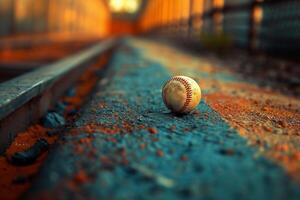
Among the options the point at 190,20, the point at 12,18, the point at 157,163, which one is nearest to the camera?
the point at 157,163

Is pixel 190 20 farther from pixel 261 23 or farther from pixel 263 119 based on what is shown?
pixel 263 119

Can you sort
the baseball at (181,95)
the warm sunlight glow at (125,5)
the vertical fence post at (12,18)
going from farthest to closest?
the warm sunlight glow at (125,5) → the vertical fence post at (12,18) → the baseball at (181,95)

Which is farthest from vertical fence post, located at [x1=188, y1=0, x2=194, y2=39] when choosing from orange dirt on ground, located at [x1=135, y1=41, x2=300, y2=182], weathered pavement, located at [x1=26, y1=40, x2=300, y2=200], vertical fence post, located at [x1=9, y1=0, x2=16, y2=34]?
weathered pavement, located at [x1=26, y1=40, x2=300, y2=200]

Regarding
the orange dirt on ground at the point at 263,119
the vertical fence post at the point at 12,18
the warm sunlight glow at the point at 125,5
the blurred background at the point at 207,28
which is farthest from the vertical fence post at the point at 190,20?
the warm sunlight glow at the point at 125,5

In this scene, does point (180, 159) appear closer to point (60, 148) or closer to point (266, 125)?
point (60, 148)

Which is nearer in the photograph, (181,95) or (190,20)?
(181,95)

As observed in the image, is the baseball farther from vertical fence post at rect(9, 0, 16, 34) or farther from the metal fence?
vertical fence post at rect(9, 0, 16, 34)

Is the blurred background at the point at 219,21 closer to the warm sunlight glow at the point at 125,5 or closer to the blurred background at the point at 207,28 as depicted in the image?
the blurred background at the point at 207,28

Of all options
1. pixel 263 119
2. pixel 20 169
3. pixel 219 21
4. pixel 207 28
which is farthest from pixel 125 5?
pixel 20 169
